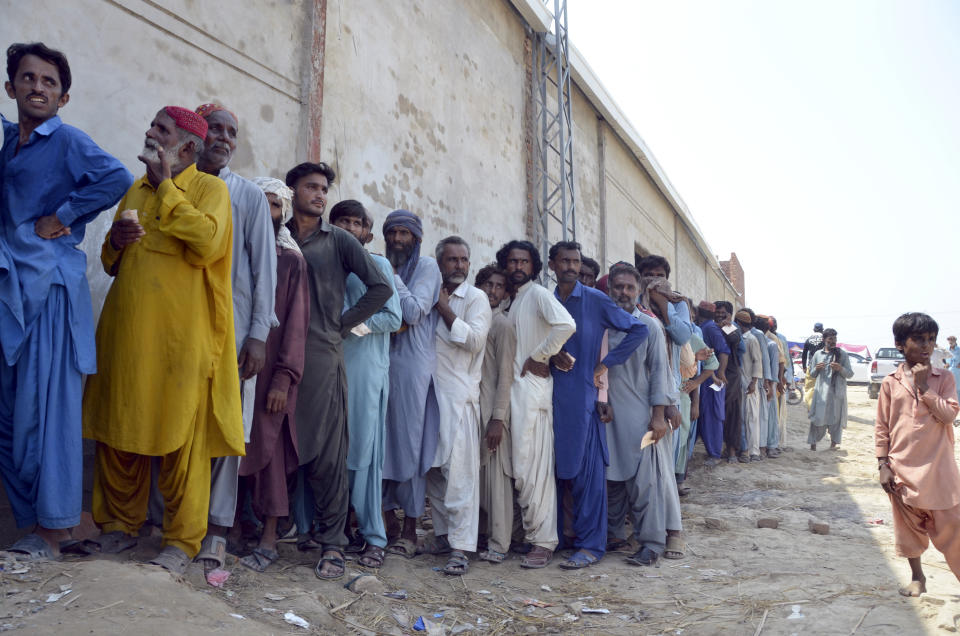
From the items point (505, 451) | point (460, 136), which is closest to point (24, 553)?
point (505, 451)

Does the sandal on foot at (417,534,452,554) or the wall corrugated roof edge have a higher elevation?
the wall corrugated roof edge

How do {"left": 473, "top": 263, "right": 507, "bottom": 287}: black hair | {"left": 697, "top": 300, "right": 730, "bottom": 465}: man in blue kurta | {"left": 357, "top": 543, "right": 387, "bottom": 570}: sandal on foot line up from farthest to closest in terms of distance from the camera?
1. {"left": 697, "top": 300, "right": 730, "bottom": 465}: man in blue kurta
2. {"left": 473, "top": 263, "right": 507, "bottom": 287}: black hair
3. {"left": 357, "top": 543, "right": 387, "bottom": 570}: sandal on foot

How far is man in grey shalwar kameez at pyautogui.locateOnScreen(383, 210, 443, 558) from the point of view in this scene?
400 cm

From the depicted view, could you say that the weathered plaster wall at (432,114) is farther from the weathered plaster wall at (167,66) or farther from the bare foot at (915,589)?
the bare foot at (915,589)

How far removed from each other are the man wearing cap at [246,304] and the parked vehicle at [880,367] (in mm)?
20162

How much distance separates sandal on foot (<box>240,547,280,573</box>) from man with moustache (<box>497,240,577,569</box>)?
1.49 m

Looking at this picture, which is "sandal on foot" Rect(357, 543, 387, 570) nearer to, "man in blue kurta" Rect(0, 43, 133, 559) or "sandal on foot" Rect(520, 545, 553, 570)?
"sandal on foot" Rect(520, 545, 553, 570)

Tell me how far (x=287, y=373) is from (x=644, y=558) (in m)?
2.43

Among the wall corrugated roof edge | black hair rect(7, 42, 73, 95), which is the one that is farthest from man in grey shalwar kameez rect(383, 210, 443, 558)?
the wall corrugated roof edge

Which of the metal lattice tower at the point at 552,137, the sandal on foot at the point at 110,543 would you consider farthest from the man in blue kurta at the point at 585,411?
the metal lattice tower at the point at 552,137

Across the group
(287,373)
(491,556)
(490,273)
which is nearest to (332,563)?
(287,373)

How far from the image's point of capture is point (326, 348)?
3535 mm

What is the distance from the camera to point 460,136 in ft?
27.9

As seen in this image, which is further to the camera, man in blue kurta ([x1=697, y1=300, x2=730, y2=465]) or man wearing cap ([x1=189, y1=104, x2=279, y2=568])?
man in blue kurta ([x1=697, y1=300, x2=730, y2=465])
